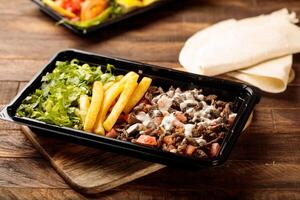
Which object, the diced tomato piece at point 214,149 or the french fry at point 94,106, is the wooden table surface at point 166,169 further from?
the french fry at point 94,106

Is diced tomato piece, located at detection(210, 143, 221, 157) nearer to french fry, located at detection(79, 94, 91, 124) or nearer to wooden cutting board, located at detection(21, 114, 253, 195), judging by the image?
wooden cutting board, located at detection(21, 114, 253, 195)

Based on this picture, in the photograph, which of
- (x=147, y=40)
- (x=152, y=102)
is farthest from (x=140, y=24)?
(x=152, y=102)

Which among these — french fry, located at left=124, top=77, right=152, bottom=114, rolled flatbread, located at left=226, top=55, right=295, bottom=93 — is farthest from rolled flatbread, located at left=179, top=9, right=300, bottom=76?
french fry, located at left=124, top=77, right=152, bottom=114

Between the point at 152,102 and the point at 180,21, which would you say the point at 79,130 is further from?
the point at 180,21

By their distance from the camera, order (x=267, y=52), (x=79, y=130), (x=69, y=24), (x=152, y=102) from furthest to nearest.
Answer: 1. (x=69, y=24)
2. (x=267, y=52)
3. (x=152, y=102)
4. (x=79, y=130)

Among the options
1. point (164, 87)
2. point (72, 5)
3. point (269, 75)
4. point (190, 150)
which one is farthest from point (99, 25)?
point (190, 150)

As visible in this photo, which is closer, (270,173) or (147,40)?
(270,173)
